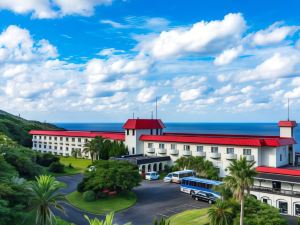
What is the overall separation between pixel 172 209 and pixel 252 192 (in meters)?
12.2

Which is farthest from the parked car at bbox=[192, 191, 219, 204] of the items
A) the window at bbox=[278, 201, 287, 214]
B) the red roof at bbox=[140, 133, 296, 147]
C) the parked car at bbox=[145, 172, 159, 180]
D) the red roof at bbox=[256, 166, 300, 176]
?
the red roof at bbox=[140, 133, 296, 147]

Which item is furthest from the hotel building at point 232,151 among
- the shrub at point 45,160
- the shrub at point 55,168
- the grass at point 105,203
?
the shrub at point 55,168

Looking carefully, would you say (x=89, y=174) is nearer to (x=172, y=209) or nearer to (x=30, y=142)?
(x=172, y=209)

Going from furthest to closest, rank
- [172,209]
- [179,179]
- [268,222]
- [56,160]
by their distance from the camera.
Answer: [56,160], [179,179], [172,209], [268,222]

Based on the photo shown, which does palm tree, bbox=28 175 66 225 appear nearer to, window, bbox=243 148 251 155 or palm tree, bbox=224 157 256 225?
palm tree, bbox=224 157 256 225

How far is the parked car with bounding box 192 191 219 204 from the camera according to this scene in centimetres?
4760

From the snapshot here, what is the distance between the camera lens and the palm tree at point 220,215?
33.0 m

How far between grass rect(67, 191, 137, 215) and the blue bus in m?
8.59

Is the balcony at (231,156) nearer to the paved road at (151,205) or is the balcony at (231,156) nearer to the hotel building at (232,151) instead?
the hotel building at (232,151)

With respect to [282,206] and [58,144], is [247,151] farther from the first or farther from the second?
[58,144]

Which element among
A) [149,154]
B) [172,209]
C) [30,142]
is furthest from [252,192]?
[30,142]

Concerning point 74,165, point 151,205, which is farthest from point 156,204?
point 74,165

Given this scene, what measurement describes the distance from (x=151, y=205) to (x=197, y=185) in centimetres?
850

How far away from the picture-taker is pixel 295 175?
47.0 metres
